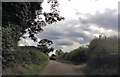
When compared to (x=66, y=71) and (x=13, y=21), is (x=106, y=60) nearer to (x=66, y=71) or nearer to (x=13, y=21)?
(x=66, y=71)

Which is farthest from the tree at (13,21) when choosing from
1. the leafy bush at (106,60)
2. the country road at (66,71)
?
the leafy bush at (106,60)

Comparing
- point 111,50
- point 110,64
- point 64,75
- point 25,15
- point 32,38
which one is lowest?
point 64,75

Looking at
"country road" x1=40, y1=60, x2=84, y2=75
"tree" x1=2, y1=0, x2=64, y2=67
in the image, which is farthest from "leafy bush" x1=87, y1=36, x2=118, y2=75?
"tree" x1=2, y1=0, x2=64, y2=67

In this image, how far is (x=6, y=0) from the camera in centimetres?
1622

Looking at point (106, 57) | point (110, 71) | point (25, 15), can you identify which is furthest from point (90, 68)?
point (25, 15)

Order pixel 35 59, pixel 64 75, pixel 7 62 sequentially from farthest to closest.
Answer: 1. pixel 35 59
2. pixel 7 62
3. pixel 64 75

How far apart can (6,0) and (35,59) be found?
7696 millimetres

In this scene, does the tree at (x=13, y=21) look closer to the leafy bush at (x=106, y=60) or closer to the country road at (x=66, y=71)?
the country road at (x=66, y=71)

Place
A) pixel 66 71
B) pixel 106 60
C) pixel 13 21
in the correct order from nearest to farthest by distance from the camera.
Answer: pixel 106 60, pixel 66 71, pixel 13 21

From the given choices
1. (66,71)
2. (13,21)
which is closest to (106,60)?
(66,71)

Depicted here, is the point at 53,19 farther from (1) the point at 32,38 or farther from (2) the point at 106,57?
(2) the point at 106,57

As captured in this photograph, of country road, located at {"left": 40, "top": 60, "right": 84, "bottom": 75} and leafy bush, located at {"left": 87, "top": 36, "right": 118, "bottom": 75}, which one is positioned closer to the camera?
leafy bush, located at {"left": 87, "top": 36, "right": 118, "bottom": 75}

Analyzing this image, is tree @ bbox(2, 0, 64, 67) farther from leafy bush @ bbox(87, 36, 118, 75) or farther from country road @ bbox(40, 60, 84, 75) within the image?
leafy bush @ bbox(87, 36, 118, 75)

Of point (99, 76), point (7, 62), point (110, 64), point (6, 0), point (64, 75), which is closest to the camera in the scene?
point (99, 76)
